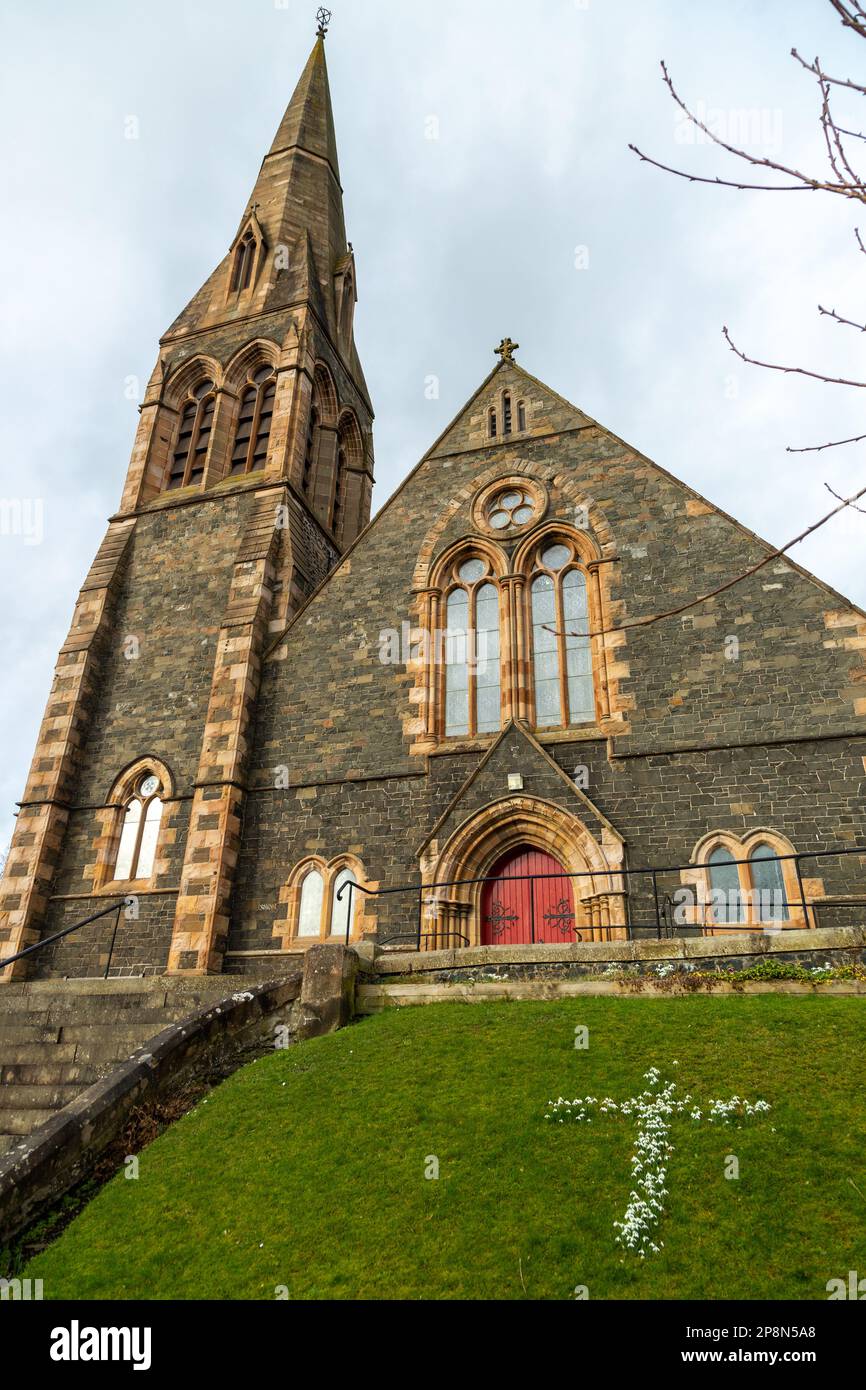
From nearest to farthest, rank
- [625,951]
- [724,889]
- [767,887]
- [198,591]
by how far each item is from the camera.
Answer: [625,951] → [767,887] → [724,889] → [198,591]

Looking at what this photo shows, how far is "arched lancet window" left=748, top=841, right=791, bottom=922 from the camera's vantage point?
13.4 metres

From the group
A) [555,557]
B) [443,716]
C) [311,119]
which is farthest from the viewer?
[311,119]

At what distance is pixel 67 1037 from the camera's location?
11125 mm

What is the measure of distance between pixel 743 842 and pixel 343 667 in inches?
340

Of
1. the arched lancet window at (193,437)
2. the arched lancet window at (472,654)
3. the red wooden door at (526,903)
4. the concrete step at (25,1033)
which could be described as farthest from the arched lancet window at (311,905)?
the arched lancet window at (193,437)

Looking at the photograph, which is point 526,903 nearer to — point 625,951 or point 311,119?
point 625,951

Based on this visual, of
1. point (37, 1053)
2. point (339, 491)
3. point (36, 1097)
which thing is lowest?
point (36, 1097)

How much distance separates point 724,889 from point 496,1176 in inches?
336

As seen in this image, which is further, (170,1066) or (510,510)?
(510,510)

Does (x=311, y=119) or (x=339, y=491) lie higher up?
(x=311, y=119)

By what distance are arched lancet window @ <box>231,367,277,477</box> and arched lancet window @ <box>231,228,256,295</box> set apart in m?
4.25

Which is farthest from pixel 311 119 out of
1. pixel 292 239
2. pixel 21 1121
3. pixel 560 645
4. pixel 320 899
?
pixel 21 1121
